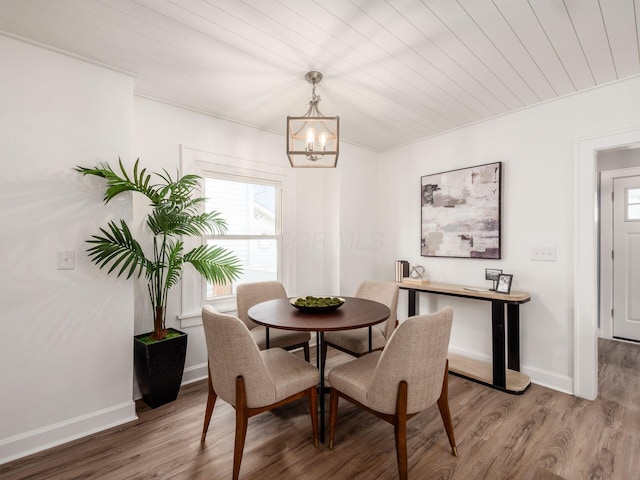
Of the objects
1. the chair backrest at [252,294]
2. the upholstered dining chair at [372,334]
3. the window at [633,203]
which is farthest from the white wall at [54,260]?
the window at [633,203]

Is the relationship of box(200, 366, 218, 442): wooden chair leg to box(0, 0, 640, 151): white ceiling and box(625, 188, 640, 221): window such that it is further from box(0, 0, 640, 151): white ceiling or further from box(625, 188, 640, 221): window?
box(625, 188, 640, 221): window

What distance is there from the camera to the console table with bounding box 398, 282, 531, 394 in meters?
2.68

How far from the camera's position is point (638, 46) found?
1989mm

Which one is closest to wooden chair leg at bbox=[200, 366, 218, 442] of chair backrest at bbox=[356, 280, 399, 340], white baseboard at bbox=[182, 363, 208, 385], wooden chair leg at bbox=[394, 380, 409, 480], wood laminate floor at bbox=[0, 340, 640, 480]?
wood laminate floor at bbox=[0, 340, 640, 480]

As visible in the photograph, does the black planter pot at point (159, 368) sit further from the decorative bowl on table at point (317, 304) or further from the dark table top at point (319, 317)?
the decorative bowl on table at point (317, 304)

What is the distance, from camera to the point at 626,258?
12.7 feet

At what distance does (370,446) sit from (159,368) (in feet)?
5.35

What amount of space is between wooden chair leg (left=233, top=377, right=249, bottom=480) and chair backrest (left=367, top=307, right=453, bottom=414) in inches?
26.5

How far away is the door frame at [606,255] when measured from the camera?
3.99m

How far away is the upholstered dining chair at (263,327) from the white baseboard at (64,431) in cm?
103

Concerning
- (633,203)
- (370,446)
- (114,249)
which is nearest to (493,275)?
(370,446)

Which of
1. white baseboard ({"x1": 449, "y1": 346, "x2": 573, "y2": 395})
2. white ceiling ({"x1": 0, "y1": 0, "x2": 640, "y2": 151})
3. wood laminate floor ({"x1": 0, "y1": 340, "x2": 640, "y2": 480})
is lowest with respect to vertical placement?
wood laminate floor ({"x1": 0, "y1": 340, "x2": 640, "y2": 480})

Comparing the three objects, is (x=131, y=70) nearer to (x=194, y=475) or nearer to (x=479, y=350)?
(x=194, y=475)

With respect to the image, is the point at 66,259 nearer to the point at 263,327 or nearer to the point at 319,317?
the point at 263,327
